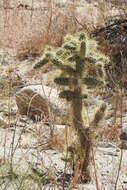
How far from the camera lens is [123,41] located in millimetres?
5637

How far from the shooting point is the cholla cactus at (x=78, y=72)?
254 centimetres

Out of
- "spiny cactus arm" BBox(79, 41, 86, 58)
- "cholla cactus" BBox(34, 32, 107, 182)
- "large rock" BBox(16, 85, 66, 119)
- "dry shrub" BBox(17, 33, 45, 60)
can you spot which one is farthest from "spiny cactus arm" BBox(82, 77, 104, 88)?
"dry shrub" BBox(17, 33, 45, 60)

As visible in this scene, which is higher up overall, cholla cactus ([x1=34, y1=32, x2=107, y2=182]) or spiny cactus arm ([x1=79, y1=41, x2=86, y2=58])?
spiny cactus arm ([x1=79, y1=41, x2=86, y2=58])

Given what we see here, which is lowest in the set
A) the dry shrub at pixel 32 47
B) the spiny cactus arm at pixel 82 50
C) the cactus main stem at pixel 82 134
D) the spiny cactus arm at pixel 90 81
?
the cactus main stem at pixel 82 134

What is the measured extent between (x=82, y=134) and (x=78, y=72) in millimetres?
320

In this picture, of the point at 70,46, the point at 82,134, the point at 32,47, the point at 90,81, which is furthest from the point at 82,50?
the point at 32,47

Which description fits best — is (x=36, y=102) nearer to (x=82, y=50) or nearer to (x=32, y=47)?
(x=82, y=50)

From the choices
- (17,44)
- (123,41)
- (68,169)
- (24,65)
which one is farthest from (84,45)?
(17,44)

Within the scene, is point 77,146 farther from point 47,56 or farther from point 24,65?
point 24,65

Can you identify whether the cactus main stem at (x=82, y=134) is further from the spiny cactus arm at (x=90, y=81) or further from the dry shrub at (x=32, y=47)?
the dry shrub at (x=32, y=47)

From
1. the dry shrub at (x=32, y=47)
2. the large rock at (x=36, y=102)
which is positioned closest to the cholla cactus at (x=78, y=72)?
the large rock at (x=36, y=102)

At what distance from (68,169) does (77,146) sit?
0.53ft

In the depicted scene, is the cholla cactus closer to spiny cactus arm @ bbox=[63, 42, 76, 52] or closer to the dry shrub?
spiny cactus arm @ bbox=[63, 42, 76, 52]

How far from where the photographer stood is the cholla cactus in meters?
2.54
